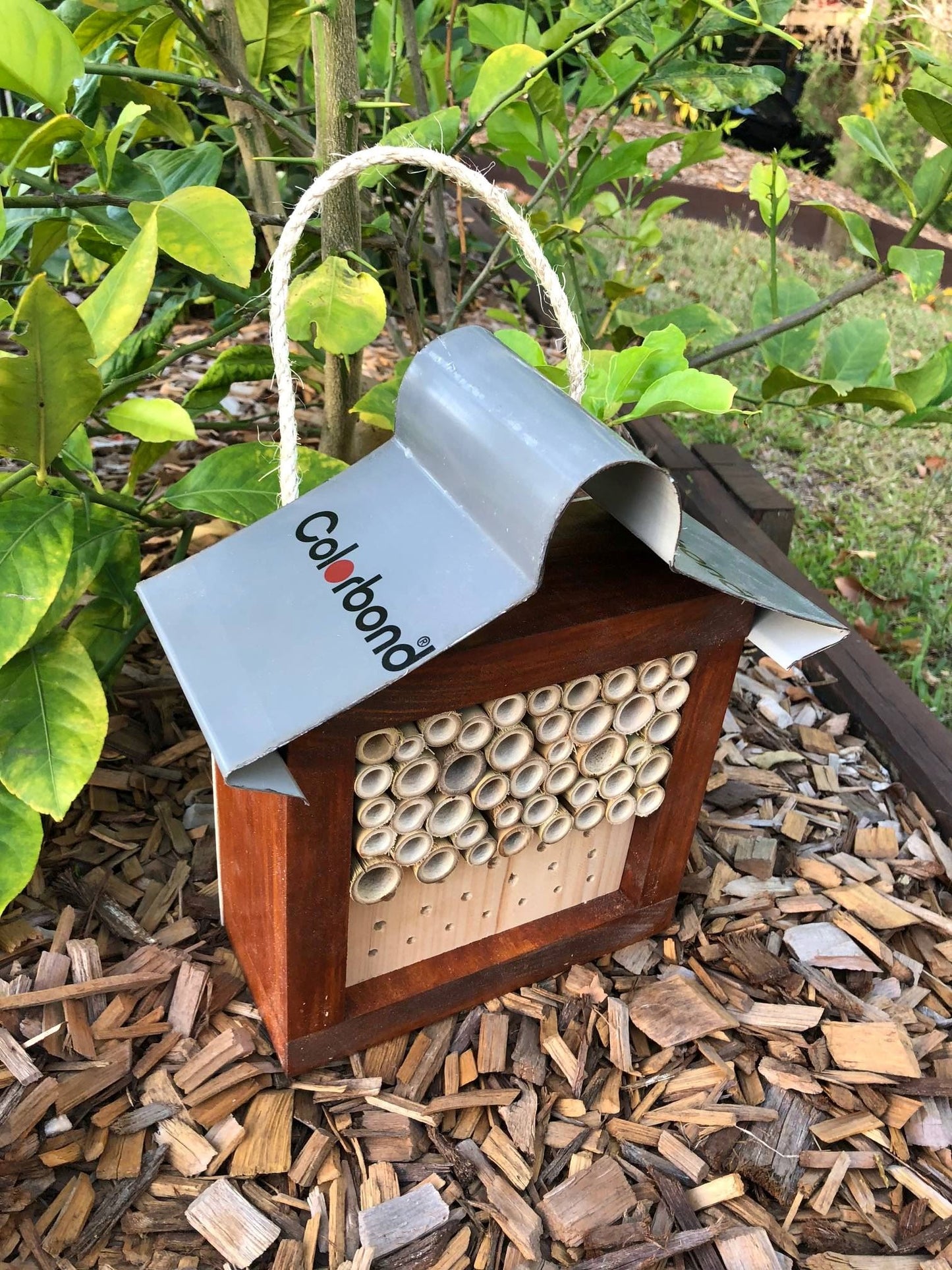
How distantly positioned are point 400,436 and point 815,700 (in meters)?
1.20

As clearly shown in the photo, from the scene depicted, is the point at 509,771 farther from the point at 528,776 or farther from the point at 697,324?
the point at 697,324

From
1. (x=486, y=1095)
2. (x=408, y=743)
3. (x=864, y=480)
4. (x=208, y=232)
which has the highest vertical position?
(x=208, y=232)

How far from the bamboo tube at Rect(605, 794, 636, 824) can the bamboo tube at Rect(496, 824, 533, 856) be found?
0.10 meters

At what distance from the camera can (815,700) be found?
187 centimetres

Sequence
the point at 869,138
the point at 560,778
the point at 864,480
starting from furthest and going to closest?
the point at 864,480
the point at 869,138
the point at 560,778

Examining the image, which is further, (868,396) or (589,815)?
(868,396)

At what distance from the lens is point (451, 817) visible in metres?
1.00

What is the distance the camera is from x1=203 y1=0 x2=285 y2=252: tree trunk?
1.31 meters

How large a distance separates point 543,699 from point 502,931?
1.24 ft

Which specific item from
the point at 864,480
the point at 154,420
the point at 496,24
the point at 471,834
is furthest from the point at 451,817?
the point at 864,480

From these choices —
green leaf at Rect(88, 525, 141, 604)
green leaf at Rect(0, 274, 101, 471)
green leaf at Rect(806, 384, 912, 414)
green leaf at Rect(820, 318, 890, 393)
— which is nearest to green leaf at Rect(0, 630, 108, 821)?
green leaf at Rect(88, 525, 141, 604)

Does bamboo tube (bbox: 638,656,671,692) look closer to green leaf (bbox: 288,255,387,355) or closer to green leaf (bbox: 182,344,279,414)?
green leaf (bbox: 288,255,387,355)

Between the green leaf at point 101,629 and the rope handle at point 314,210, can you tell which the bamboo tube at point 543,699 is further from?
the green leaf at point 101,629

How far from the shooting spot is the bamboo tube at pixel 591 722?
103 cm
